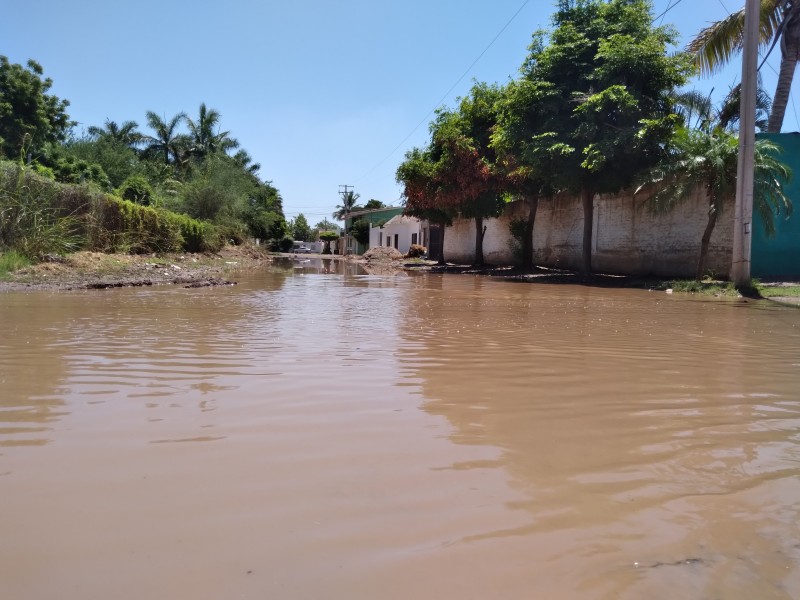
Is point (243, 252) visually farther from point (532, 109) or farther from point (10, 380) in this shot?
point (10, 380)

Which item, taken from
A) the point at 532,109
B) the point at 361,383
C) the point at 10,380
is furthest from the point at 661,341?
the point at 532,109

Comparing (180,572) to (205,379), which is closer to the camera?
(180,572)

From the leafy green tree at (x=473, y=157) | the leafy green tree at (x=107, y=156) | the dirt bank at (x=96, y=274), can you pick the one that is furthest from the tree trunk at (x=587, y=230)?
the leafy green tree at (x=107, y=156)

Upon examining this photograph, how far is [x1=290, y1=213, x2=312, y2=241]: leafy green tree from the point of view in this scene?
109 m

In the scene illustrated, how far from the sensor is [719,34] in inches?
728

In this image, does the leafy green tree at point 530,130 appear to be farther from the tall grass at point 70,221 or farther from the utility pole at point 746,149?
the tall grass at point 70,221

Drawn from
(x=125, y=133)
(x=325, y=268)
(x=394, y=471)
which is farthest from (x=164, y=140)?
(x=394, y=471)

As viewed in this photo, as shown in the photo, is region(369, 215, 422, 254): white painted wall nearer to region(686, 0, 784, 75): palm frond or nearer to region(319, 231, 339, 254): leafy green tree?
region(319, 231, 339, 254): leafy green tree

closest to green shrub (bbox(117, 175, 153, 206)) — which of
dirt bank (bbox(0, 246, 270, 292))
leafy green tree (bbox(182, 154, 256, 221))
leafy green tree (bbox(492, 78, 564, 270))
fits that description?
leafy green tree (bbox(182, 154, 256, 221))

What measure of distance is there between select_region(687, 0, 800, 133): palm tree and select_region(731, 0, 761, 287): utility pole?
5208 mm

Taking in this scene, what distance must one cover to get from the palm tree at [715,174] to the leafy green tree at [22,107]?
2755 centimetres

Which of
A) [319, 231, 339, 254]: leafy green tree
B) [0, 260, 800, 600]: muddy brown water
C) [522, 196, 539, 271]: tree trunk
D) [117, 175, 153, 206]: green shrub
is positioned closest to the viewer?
[0, 260, 800, 600]: muddy brown water

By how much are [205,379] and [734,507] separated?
3.58m

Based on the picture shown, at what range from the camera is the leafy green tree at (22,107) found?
28.5 meters
